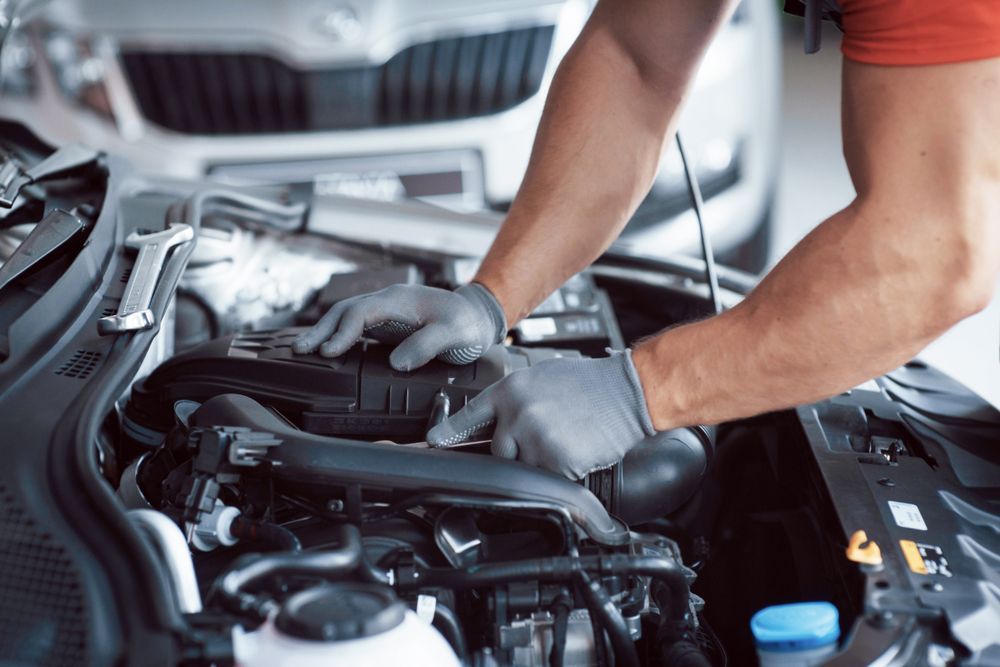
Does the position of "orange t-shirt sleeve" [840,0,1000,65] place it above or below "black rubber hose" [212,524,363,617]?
above

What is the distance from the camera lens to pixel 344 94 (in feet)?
9.82

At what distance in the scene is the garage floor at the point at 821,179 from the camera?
171 cm

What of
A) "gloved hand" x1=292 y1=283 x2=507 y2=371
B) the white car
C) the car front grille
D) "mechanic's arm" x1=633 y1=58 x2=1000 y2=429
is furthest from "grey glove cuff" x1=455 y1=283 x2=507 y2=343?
the car front grille

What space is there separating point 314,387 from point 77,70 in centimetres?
190

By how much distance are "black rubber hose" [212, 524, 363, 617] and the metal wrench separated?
1.24ft

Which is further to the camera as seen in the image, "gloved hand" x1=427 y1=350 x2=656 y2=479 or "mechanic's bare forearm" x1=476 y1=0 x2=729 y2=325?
"mechanic's bare forearm" x1=476 y1=0 x2=729 y2=325

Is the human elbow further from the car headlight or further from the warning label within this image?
the car headlight

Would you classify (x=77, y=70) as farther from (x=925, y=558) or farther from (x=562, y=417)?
(x=925, y=558)

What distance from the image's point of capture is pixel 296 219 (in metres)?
2.04

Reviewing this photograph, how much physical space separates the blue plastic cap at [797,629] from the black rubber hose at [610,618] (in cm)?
13


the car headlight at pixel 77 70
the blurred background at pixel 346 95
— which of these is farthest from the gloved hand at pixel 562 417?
the car headlight at pixel 77 70

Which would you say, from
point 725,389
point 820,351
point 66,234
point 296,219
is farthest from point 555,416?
point 296,219

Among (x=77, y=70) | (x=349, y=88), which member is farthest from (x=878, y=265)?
(x=77, y=70)

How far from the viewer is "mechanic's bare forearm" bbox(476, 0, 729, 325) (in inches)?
66.7
